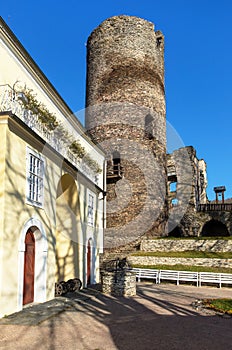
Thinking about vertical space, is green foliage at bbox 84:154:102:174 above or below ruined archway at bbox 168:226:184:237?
above

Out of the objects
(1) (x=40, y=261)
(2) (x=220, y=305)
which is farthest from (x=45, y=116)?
(2) (x=220, y=305)

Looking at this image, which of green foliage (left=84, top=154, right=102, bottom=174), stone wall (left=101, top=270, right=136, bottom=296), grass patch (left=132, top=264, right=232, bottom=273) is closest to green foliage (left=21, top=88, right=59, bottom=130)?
green foliage (left=84, top=154, right=102, bottom=174)

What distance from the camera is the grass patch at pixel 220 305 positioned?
1008 centimetres

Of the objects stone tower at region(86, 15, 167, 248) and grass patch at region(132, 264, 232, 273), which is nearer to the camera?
grass patch at region(132, 264, 232, 273)

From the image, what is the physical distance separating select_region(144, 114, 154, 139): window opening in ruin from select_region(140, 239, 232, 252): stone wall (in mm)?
8639

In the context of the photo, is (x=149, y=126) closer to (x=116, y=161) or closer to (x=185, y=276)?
(x=116, y=161)

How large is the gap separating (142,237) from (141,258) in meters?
5.03

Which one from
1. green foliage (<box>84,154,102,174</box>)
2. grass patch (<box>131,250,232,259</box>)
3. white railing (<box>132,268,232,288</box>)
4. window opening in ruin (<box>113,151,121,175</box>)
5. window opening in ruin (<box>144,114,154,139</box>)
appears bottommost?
white railing (<box>132,268,232,288</box>)

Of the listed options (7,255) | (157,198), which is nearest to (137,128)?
(157,198)

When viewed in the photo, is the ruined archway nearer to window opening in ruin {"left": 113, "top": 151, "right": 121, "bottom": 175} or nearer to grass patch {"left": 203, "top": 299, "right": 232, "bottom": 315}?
window opening in ruin {"left": 113, "top": 151, "right": 121, "bottom": 175}

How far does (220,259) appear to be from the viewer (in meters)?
19.1

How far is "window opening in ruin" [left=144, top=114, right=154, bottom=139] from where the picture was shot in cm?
2770

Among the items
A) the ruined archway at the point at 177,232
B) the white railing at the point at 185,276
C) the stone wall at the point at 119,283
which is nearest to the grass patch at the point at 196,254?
the white railing at the point at 185,276

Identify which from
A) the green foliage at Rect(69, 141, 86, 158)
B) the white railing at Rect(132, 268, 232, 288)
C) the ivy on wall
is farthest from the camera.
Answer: the white railing at Rect(132, 268, 232, 288)
